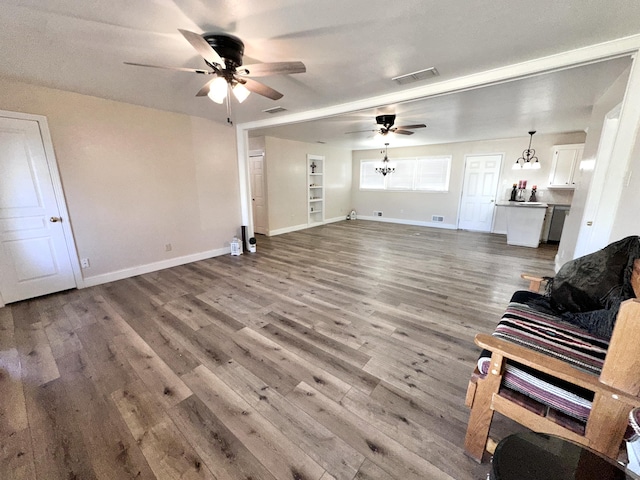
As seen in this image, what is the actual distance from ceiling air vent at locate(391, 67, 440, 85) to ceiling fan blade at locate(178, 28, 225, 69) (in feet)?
5.83

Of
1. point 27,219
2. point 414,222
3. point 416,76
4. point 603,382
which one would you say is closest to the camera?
point 603,382

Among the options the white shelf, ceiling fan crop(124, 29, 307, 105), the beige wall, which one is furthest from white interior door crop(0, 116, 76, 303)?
the beige wall

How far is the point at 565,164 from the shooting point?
5.68 meters

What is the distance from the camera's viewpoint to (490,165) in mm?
6707

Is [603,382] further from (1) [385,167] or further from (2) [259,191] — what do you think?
(1) [385,167]

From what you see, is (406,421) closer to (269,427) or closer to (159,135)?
(269,427)

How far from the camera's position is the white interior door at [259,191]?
6416mm

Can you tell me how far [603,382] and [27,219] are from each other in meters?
5.01

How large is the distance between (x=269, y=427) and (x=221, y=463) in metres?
0.28

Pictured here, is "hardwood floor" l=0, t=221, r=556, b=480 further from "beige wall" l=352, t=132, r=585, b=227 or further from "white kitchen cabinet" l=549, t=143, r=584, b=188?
"beige wall" l=352, t=132, r=585, b=227

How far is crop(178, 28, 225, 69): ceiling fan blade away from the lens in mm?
1557

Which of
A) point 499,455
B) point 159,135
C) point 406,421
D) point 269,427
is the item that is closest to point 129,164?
point 159,135

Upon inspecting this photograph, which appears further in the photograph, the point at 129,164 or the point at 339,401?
the point at 129,164

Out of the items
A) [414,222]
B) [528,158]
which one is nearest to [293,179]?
[414,222]
